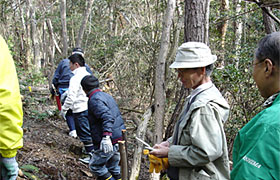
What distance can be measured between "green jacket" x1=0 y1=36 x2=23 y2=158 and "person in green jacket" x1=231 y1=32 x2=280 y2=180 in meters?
1.62

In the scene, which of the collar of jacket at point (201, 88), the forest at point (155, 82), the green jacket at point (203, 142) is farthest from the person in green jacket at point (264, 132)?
the forest at point (155, 82)

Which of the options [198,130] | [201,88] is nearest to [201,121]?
[198,130]

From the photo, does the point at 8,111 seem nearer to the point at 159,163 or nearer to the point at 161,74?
the point at 159,163

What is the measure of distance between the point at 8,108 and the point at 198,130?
→ 1.45m

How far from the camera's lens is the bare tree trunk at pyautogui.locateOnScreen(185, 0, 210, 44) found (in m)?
5.05

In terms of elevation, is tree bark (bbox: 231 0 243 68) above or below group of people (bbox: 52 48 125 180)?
above

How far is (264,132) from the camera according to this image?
1.38 m

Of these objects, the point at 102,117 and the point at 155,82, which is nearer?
the point at 102,117

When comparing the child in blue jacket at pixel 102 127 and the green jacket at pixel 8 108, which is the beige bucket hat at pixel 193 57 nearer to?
the green jacket at pixel 8 108

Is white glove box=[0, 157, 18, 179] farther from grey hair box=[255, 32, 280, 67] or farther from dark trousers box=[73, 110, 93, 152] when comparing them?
dark trousers box=[73, 110, 93, 152]

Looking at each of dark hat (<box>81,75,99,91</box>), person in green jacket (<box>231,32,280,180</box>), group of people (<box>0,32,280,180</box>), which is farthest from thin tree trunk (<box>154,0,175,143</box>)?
person in green jacket (<box>231,32,280,180</box>)

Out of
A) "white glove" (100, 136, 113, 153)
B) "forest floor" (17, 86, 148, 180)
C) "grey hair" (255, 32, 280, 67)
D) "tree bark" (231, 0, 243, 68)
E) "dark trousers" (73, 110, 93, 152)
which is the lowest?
"forest floor" (17, 86, 148, 180)

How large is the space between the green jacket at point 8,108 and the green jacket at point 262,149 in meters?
1.66

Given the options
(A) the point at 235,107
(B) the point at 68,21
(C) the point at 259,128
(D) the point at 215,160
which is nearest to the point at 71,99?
(A) the point at 235,107
